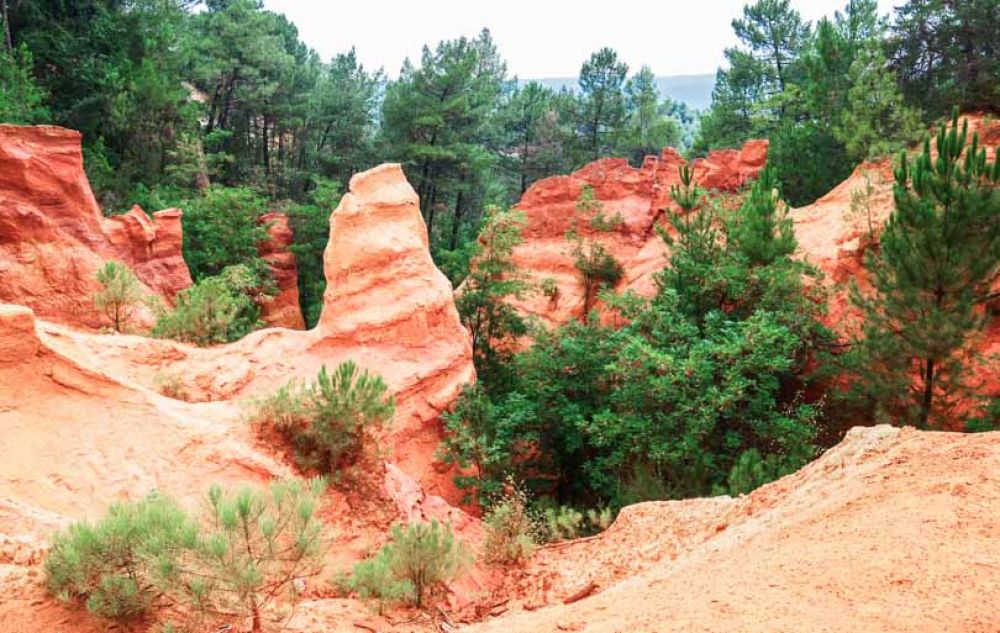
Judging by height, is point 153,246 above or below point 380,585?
above

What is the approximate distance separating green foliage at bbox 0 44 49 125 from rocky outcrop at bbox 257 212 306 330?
808 cm

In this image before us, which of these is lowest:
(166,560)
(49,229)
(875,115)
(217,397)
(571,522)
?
(571,522)

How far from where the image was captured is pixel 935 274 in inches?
396

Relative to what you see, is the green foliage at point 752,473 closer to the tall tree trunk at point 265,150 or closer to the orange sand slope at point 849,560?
the orange sand slope at point 849,560

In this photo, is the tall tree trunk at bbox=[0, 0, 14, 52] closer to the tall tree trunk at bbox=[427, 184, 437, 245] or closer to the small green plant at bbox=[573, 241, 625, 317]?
the tall tree trunk at bbox=[427, 184, 437, 245]

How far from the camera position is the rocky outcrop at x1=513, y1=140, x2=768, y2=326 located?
23.1 metres

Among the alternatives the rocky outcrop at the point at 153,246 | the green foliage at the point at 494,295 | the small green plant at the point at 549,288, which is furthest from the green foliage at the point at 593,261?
the rocky outcrop at the point at 153,246

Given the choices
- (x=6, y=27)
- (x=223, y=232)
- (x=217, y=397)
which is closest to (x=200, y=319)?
(x=217, y=397)

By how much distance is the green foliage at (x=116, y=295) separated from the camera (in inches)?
592

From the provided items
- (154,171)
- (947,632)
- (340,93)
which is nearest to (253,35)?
(340,93)

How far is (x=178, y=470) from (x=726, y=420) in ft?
31.8

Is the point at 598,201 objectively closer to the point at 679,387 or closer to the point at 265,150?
the point at 679,387

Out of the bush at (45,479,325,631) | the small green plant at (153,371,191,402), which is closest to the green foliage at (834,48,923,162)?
the small green plant at (153,371,191,402)

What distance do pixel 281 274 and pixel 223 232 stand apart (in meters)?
3.01
